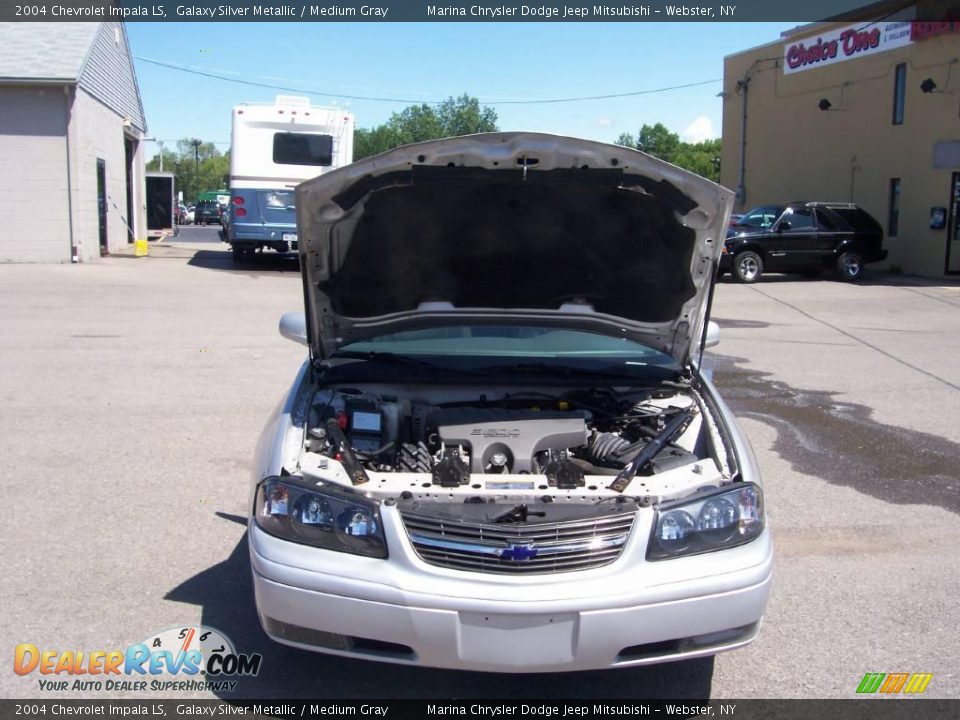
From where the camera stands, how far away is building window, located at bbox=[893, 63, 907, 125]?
929 inches

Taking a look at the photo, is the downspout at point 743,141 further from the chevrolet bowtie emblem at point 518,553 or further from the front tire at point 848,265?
the chevrolet bowtie emblem at point 518,553

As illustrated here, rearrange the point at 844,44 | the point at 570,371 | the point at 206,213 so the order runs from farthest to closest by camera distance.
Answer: the point at 206,213 → the point at 844,44 → the point at 570,371

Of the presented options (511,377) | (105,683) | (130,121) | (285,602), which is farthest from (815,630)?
(130,121)

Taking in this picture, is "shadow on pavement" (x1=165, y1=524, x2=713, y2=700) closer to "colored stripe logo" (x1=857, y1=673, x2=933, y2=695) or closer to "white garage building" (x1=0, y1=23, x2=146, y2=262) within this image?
"colored stripe logo" (x1=857, y1=673, x2=933, y2=695)

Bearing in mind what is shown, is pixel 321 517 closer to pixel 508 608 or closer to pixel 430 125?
pixel 508 608

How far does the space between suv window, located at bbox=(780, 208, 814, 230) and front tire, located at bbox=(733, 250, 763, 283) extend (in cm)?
109

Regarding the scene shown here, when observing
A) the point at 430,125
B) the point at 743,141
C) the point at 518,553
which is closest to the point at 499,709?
the point at 518,553

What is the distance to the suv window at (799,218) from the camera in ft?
70.1

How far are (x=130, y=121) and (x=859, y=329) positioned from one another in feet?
74.5

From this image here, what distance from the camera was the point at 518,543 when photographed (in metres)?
3.25

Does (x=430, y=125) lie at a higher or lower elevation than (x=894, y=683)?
higher

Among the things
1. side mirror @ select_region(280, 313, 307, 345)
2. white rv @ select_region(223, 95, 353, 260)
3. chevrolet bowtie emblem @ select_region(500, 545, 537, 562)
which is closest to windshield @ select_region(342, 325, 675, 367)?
side mirror @ select_region(280, 313, 307, 345)

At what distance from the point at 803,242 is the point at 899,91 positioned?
18.7ft

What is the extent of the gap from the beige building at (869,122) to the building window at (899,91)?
26 mm
